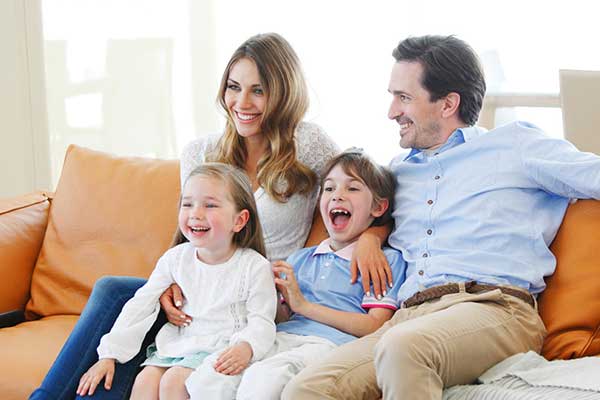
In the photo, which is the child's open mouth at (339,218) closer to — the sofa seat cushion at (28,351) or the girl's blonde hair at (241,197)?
the girl's blonde hair at (241,197)

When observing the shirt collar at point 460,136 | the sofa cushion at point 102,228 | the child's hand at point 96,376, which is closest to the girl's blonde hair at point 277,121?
the sofa cushion at point 102,228

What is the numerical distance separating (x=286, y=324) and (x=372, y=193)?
0.39 m

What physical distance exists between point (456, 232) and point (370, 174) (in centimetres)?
26

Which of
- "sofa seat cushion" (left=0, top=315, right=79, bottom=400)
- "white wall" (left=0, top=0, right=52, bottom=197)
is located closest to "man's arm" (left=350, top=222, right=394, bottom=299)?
"sofa seat cushion" (left=0, top=315, right=79, bottom=400)

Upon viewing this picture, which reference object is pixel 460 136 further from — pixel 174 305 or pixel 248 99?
pixel 174 305

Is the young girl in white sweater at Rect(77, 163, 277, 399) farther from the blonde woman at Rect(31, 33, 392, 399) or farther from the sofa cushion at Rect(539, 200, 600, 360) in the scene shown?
the sofa cushion at Rect(539, 200, 600, 360)

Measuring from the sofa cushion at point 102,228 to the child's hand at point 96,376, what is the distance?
572mm

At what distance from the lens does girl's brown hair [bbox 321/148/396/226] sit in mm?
2461

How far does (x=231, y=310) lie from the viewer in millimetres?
2309

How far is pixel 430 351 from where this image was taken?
1959mm

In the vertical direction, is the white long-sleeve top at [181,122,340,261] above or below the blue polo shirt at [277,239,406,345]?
above

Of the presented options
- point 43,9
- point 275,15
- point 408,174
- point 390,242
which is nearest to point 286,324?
point 390,242

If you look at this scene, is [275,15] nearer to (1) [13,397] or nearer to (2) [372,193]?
(2) [372,193]

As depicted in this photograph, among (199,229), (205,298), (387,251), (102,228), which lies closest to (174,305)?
(205,298)
